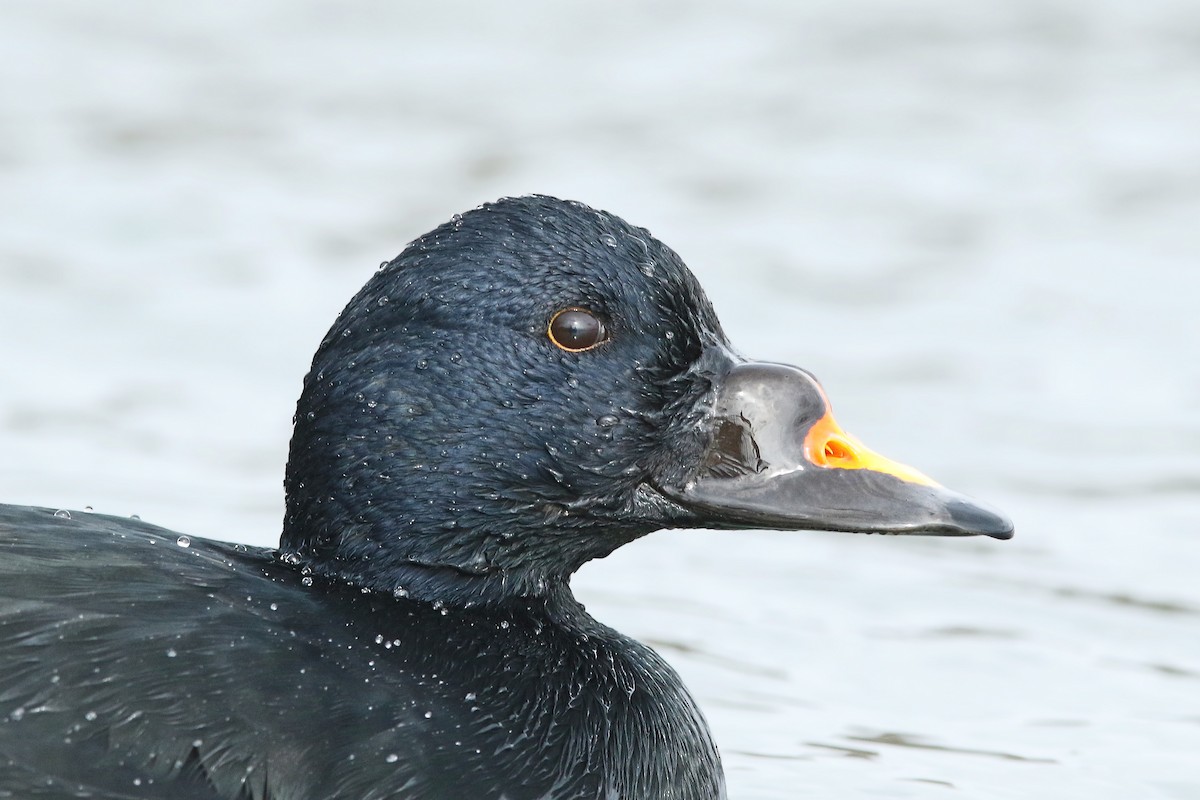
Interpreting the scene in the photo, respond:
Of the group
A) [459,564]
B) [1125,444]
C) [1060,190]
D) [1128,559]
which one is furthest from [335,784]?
[1060,190]

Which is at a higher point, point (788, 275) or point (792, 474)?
point (788, 275)

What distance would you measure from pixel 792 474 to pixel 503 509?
2.20ft

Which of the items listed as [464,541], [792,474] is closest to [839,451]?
[792,474]

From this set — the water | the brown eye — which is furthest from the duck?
the water

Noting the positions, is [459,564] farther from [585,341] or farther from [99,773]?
[99,773]

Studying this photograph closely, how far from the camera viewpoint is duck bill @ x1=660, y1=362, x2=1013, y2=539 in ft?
17.1

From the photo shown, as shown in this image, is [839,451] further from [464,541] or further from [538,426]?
[464,541]

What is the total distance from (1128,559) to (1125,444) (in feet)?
3.23

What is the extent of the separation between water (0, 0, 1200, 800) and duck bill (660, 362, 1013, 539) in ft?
4.17

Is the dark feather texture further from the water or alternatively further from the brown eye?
the water

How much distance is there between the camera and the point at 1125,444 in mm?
8836

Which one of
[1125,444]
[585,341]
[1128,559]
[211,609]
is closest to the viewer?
[211,609]

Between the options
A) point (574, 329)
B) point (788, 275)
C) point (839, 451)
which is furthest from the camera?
point (788, 275)

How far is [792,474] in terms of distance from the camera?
526 cm
